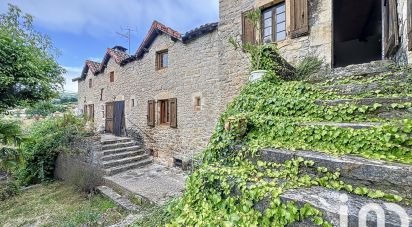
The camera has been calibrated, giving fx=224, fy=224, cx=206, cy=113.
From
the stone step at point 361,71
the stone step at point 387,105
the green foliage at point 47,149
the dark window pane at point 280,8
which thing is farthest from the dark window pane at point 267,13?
the green foliage at point 47,149

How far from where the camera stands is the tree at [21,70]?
655cm

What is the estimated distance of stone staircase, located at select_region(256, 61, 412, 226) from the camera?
4.78 ft

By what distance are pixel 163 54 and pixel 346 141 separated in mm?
9358

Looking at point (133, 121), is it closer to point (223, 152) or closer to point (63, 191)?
point (63, 191)

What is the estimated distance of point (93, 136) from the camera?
369 inches

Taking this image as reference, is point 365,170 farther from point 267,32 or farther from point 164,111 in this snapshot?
point 164,111

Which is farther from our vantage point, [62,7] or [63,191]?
[62,7]

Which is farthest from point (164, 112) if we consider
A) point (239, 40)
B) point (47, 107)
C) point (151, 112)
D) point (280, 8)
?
point (47, 107)

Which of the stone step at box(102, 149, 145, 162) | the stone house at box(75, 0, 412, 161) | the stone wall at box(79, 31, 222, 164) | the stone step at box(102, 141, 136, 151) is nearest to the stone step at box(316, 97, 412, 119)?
the stone house at box(75, 0, 412, 161)

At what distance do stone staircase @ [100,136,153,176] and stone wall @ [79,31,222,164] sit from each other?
1.99ft

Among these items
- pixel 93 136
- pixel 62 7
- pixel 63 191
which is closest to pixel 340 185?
pixel 63 191

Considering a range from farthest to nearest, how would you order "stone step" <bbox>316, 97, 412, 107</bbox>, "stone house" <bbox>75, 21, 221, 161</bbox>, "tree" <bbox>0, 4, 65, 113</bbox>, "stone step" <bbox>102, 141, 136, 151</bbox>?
1. "stone step" <bbox>102, 141, 136, 151</bbox>
2. "stone house" <bbox>75, 21, 221, 161</bbox>
3. "tree" <bbox>0, 4, 65, 113</bbox>
4. "stone step" <bbox>316, 97, 412, 107</bbox>

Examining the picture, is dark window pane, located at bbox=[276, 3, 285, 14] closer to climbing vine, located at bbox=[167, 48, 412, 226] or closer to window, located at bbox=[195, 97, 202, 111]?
climbing vine, located at bbox=[167, 48, 412, 226]

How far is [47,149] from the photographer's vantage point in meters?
9.83
